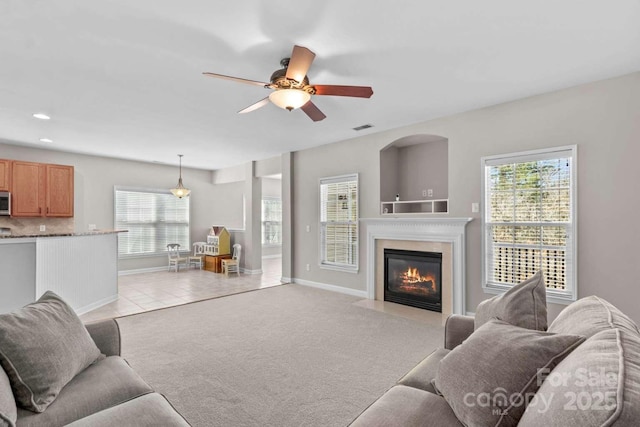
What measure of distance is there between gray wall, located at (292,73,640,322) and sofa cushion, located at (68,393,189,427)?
13.1 feet

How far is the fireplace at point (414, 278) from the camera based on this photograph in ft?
15.6

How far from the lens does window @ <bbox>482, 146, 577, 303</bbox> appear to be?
3.62 m

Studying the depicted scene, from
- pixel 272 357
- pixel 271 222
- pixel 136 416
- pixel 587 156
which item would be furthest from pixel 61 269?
pixel 271 222

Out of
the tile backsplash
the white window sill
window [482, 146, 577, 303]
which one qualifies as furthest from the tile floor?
window [482, 146, 577, 303]

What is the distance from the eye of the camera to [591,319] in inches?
49.5

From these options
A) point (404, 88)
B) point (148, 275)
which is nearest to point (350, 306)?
point (404, 88)

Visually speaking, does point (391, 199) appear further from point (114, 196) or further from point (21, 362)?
point (114, 196)

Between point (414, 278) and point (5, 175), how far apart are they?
7.33m

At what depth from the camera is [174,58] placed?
2.91 m

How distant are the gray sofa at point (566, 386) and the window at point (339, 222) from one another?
404 centimetres

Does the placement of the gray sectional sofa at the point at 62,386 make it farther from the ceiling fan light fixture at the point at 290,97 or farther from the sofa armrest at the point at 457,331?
the ceiling fan light fixture at the point at 290,97

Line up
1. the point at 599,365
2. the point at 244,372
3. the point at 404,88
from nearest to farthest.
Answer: the point at 599,365
the point at 244,372
the point at 404,88

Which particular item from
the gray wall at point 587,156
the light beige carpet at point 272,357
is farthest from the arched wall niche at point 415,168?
the light beige carpet at point 272,357

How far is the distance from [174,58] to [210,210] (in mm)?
6936
